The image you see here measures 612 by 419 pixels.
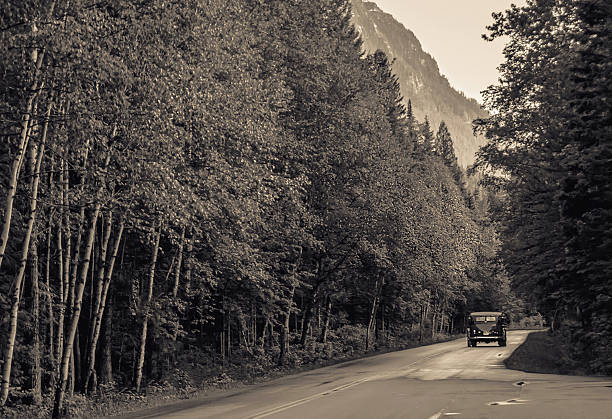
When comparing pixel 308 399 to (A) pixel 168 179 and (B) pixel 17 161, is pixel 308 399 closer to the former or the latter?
(A) pixel 168 179

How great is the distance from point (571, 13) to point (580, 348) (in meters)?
14.3

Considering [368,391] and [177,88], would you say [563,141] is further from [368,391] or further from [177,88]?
[177,88]

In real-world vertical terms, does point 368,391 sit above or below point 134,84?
below

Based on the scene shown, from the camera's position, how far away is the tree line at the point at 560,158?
75.5 feet

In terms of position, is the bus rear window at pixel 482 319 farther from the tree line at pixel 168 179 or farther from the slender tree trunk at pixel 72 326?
the slender tree trunk at pixel 72 326

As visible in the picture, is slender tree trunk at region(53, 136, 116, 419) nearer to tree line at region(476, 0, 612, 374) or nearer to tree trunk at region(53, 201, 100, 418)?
tree trunk at region(53, 201, 100, 418)

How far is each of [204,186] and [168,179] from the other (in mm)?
3250

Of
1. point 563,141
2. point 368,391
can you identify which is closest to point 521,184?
point 563,141

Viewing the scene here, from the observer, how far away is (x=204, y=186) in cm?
1842

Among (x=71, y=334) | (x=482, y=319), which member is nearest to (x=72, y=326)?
(x=71, y=334)

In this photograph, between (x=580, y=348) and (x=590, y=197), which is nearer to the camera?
(x=590, y=197)

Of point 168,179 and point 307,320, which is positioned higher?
point 168,179

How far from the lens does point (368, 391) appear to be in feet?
58.9

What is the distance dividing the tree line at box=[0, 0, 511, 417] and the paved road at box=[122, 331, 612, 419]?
11.9 feet
